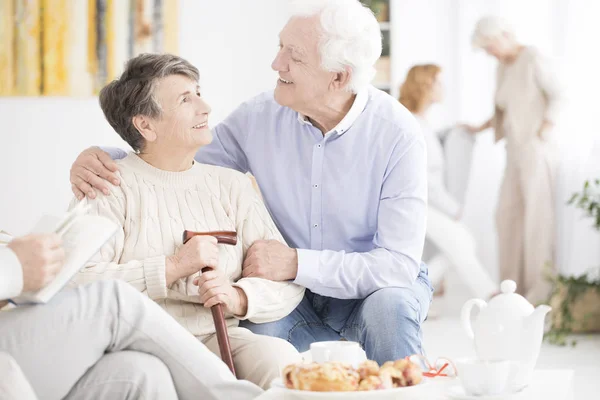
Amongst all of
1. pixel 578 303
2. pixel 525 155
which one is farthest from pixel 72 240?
pixel 525 155

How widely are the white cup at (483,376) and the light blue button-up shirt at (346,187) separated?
74cm

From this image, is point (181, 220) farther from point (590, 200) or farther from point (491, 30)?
point (491, 30)

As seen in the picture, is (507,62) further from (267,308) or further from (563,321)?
(267,308)

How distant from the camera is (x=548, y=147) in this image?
5328 mm

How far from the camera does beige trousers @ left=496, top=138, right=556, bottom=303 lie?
532 cm

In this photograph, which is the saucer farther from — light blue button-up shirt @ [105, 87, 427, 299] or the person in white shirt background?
light blue button-up shirt @ [105, 87, 427, 299]

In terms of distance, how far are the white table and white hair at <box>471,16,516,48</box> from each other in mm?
4066

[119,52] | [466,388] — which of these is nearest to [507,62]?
[119,52]

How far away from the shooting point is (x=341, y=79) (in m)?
2.36

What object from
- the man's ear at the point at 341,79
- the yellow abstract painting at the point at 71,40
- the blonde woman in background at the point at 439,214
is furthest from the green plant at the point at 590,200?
the yellow abstract painting at the point at 71,40

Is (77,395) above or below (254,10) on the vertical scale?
Answer: below

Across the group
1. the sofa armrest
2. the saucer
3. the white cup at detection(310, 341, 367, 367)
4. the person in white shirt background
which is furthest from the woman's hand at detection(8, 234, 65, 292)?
the saucer

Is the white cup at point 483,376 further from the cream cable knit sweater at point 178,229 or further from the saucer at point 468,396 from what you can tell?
the cream cable knit sweater at point 178,229

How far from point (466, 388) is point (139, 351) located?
63 centimetres
